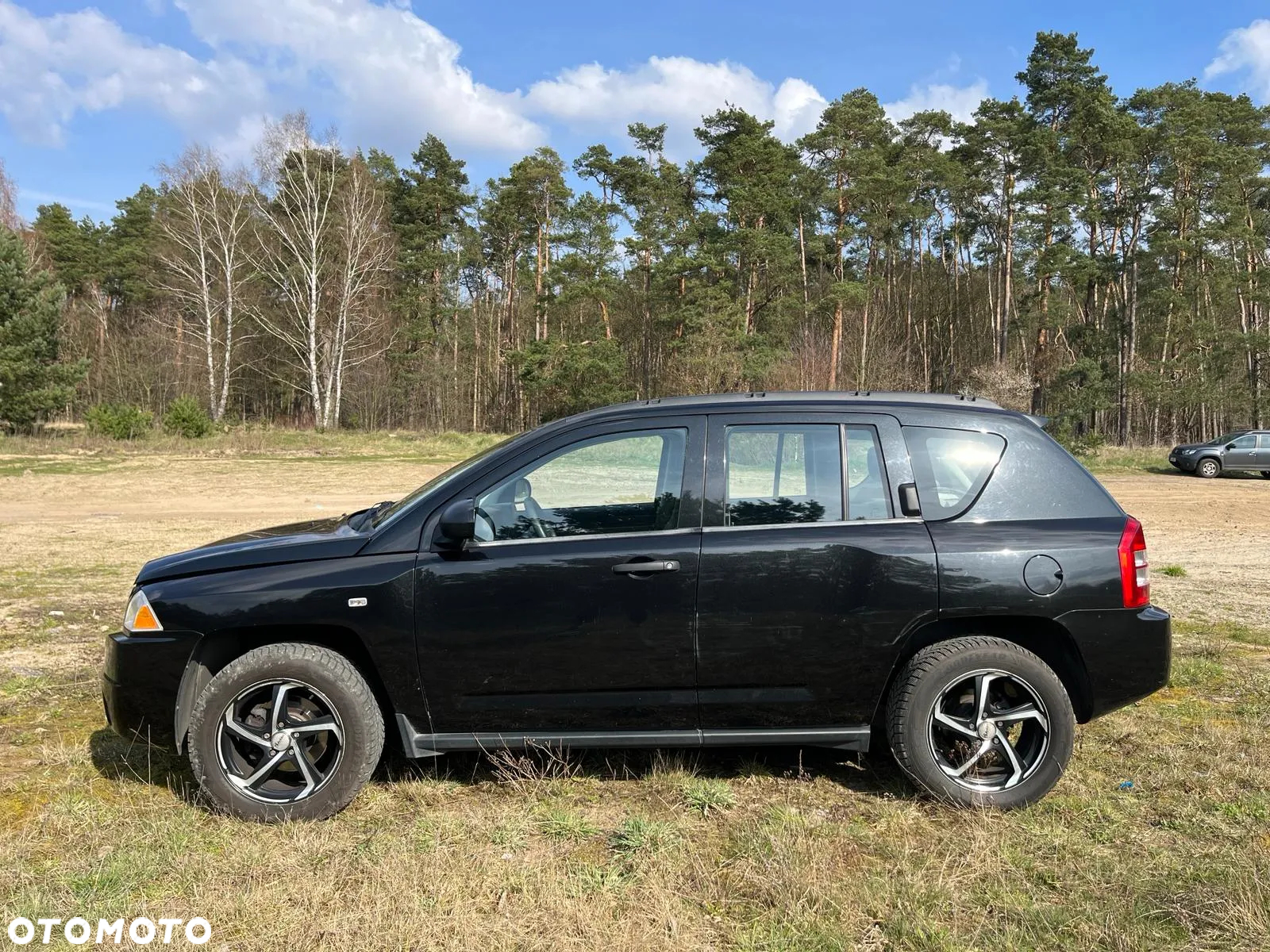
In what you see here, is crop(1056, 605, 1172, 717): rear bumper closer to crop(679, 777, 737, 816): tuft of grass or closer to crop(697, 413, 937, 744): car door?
crop(697, 413, 937, 744): car door

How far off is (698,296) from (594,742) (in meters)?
39.3

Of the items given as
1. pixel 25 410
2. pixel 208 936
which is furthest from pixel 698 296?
pixel 208 936

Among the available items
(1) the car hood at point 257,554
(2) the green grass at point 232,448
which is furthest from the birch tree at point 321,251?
(1) the car hood at point 257,554

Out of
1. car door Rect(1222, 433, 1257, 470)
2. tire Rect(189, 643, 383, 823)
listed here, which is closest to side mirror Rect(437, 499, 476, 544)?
tire Rect(189, 643, 383, 823)

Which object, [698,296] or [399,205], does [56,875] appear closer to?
[698,296]

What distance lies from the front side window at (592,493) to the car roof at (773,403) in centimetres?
13

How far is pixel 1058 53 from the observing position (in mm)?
43500

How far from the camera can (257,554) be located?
12.1 ft

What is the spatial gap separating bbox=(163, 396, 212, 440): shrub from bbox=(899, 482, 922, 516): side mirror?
108 ft

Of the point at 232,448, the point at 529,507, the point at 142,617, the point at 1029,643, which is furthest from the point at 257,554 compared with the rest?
the point at 232,448

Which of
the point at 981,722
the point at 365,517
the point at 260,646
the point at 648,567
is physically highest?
the point at 365,517

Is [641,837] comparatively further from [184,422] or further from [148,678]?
[184,422]

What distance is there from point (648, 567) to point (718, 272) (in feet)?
134

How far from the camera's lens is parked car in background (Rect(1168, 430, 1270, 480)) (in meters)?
25.2
